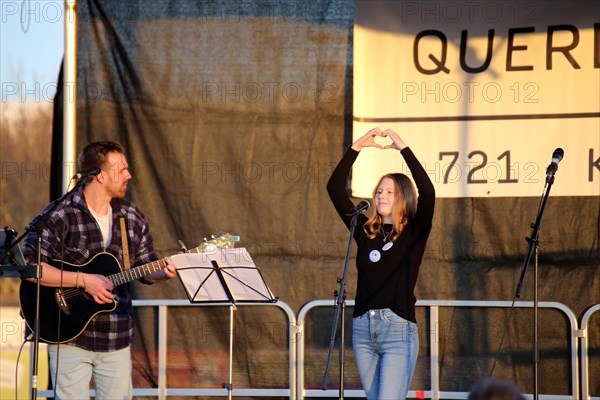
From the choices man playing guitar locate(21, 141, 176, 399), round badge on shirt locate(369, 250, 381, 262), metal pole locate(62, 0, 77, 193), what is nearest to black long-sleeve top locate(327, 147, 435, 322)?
round badge on shirt locate(369, 250, 381, 262)

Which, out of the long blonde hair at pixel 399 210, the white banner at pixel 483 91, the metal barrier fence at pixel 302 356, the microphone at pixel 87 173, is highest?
the white banner at pixel 483 91

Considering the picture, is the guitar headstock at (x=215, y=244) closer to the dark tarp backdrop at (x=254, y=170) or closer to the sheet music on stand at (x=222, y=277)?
the sheet music on stand at (x=222, y=277)

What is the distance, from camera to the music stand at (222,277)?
5617 mm

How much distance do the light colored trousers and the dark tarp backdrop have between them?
1432mm

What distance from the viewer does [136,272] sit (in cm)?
571

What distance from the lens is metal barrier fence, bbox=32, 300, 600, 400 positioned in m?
Result: 6.61

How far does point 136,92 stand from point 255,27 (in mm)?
1106

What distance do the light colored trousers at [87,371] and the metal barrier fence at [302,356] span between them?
1.14 m

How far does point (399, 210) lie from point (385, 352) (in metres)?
0.87

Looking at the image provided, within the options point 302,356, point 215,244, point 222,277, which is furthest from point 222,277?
point 302,356

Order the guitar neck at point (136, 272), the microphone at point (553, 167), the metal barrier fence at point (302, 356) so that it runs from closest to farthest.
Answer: the microphone at point (553, 167) < the guitar neck at point (136, 272) < the metal barrier fence at point (302, 356)

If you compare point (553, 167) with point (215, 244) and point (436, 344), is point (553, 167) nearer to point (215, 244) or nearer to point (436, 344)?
point (436, 344)

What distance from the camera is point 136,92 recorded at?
7.23 metres

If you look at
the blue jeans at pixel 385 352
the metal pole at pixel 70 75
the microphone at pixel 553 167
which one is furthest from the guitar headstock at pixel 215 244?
the microphone at pixel 553 167
